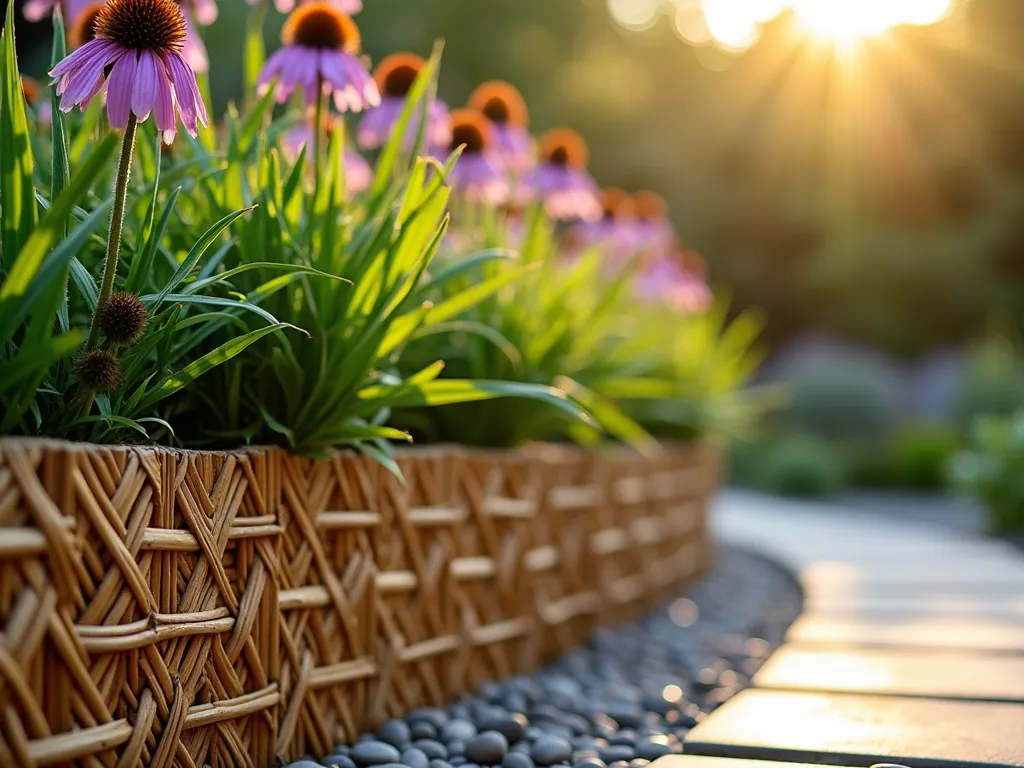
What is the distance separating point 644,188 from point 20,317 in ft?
50.6

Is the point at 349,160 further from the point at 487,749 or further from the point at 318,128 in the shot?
the point at 487,749

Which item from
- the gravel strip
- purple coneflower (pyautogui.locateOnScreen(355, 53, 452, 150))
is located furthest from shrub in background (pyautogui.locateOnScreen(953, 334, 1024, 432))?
purple coneflower (pyautogui.locateOnScreen(355, 53, 452, 150))

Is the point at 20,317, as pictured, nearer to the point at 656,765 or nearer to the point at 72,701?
the point at 72,701

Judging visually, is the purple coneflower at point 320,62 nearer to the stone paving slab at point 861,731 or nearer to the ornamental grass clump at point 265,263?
the ornamental grass clump at point 265,263

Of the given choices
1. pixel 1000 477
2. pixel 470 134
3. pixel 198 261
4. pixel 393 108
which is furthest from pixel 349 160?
pixel 1000 477

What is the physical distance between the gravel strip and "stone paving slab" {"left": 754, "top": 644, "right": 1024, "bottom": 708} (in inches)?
6.2

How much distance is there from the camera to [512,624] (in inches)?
84.8

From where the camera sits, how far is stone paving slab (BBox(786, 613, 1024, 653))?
234cm

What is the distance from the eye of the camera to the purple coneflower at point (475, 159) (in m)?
2.37

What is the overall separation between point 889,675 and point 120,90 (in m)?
1.67

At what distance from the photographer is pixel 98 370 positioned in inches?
45.6

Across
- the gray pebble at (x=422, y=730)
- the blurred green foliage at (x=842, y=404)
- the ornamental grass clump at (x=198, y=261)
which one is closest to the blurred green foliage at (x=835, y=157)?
the blurred green foliage at (x=842, y=404)

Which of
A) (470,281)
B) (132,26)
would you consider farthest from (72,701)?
(470,281)

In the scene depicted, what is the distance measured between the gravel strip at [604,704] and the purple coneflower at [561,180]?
1.16 metres
